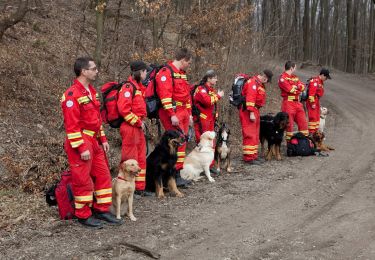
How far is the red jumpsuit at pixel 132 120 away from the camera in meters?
7.19

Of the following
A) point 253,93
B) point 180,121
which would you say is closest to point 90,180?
point 180,121

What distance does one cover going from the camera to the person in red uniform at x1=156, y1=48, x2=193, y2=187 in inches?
323

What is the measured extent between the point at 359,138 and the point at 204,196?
24.0ft

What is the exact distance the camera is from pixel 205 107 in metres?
9.80

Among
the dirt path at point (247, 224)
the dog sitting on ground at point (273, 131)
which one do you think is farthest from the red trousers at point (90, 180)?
the dog sitting on ground at point (273, 131)

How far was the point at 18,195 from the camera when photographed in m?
7.54

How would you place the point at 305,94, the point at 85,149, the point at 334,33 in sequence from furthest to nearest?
the point at 334,33 < the point at 305,94 < the point at 85,149

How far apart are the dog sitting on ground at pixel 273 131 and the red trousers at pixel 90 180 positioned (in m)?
5.27

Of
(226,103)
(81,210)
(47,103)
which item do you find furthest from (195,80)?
(81,210)

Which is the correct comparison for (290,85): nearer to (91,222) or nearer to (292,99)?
(292,99)

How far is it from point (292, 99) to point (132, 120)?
18.1ft

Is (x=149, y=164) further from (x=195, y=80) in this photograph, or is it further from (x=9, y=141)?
(x=195, y=80)

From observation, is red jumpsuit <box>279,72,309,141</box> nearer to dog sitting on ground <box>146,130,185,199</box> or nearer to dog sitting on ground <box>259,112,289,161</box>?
dog sitting on ground <box>259,112,289,161</box>

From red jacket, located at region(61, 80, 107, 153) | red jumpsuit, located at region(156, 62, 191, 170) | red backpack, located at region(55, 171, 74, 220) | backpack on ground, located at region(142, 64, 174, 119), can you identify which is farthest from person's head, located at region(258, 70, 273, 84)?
red backpack, located at region(55, 171, 74, 220)
